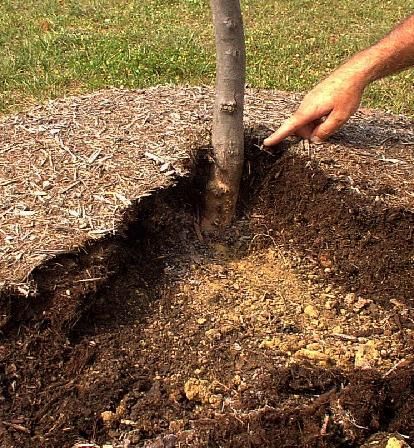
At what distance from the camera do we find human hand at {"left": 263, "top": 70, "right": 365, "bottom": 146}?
3510mm

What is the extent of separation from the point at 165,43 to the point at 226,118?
4.10 meters

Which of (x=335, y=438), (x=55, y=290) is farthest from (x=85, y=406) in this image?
(x=335, y=438)

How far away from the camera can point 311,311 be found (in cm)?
324

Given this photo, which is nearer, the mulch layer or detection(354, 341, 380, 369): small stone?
the mulch layer

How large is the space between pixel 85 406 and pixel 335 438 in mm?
931

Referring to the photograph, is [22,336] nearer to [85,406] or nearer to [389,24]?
[85,406]

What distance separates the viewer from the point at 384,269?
10.9 feet

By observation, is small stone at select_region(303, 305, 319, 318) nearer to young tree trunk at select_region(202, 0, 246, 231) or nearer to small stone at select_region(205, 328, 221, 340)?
small stone at select_region(205, 328, 221, 340)

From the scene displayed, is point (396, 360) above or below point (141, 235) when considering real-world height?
below

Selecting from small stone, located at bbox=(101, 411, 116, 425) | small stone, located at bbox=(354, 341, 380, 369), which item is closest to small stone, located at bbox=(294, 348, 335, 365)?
small stone, located at bbox=(354, 341, 380, 369)

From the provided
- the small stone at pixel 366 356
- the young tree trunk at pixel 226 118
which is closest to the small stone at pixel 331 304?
the small stone at pixel 366 356

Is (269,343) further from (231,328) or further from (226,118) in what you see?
(226,118)

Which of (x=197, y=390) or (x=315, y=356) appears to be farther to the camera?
(x=315, y=356)

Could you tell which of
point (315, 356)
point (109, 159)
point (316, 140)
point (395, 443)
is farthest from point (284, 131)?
point (395, 443)
